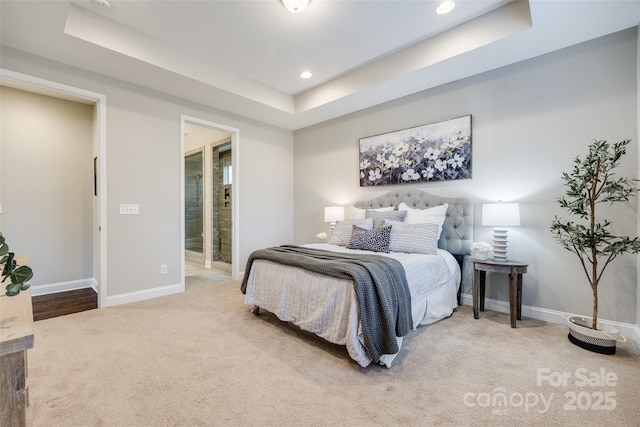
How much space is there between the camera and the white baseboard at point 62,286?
3709 mm

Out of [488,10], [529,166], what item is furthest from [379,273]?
[488,10]

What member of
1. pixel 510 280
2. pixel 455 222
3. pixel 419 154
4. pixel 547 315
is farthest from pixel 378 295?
pixel 419 154

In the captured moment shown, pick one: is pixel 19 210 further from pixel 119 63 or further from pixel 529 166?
pixel 529 166

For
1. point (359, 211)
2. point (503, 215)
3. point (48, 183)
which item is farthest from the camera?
point (359, 211)

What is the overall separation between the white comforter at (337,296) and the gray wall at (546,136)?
83 cm

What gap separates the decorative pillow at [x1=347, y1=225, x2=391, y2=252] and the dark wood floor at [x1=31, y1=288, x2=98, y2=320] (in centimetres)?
305

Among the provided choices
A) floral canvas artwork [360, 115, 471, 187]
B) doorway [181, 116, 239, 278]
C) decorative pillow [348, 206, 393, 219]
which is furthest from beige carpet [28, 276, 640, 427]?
doorway [181, 116, 239, 278]

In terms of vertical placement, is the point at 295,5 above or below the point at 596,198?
above

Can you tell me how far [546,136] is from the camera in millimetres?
2832

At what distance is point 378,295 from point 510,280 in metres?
1.50

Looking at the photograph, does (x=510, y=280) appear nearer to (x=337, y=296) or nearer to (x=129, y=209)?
(x=337, y=296)

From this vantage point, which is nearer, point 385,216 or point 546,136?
point 546,136

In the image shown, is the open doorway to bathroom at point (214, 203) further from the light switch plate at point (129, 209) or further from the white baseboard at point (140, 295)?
the light switch plate at point (129, 209)

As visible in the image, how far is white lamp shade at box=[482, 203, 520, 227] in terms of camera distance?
2.71m
